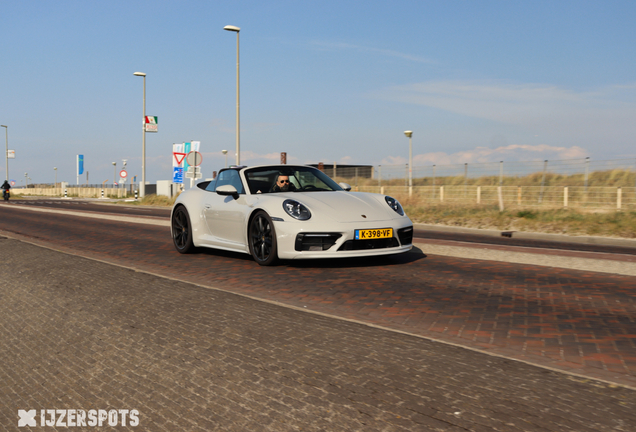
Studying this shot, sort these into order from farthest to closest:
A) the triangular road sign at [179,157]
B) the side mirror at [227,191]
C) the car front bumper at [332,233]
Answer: the triangular road sign at [179,157], the side mirror at [227,191], the car front bumper at [332,233]

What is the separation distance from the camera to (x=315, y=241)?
7.41 meters

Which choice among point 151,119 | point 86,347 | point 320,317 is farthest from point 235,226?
point 151,119

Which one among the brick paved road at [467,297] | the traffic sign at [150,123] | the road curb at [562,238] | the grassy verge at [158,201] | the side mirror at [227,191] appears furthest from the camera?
the traffic sign at [150,123]

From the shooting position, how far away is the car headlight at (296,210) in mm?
7523

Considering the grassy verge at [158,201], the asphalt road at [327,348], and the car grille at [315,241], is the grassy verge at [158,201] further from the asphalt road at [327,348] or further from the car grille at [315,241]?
the asphalt road at [327,348]

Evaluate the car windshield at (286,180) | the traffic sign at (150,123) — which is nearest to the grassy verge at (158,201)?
the traffic sign at (150,123)

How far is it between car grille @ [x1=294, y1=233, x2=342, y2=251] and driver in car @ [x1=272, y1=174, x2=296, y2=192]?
1.30m

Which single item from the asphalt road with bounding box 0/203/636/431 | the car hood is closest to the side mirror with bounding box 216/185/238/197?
the car hood

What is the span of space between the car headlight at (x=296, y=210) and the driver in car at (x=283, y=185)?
2.55ft

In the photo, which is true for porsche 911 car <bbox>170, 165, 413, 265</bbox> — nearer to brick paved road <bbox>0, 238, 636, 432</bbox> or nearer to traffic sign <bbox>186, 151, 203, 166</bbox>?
brick paved road <bbox>0, 238, 636, 432</bbox>

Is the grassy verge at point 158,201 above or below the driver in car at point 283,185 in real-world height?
below

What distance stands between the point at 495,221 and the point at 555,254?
8596mm

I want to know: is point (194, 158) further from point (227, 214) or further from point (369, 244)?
point (369, 244)

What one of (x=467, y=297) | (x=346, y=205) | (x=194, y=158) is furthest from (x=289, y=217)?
(x=194, y=158)
